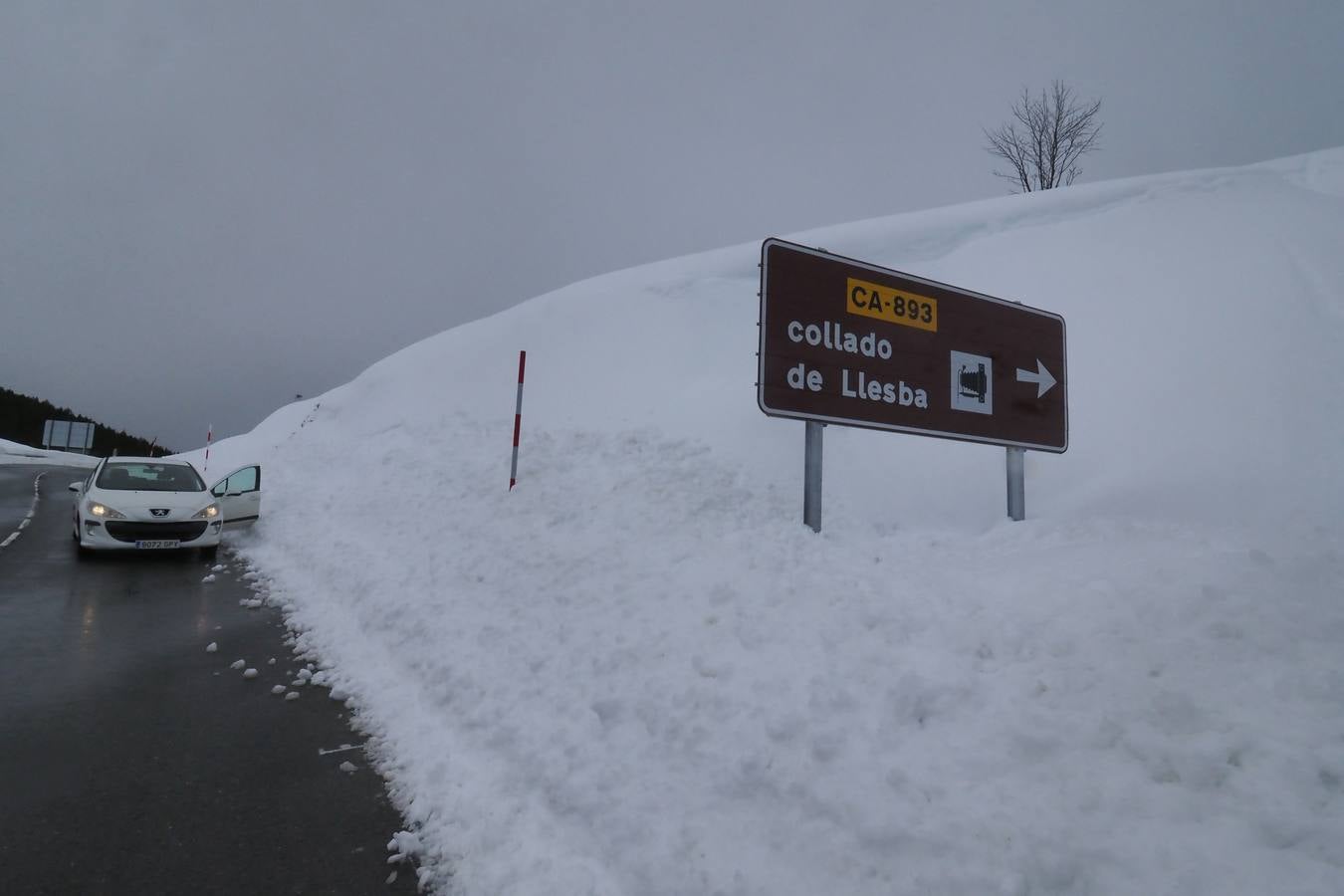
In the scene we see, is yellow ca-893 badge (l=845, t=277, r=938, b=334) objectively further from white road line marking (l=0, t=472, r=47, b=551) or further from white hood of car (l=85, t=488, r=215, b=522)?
white road line marking (l=0, t=472, r=47, b=551)

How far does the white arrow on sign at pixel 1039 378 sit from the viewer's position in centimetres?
712

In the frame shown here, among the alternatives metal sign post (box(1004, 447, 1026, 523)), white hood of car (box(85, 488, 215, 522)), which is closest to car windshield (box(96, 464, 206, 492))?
white hood of car (box(85, 488, 215, 522))

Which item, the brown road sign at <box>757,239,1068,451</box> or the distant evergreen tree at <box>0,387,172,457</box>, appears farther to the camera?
the distant evergreen tree at <box>0,387,172,457</box>

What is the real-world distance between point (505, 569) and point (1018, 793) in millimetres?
5185

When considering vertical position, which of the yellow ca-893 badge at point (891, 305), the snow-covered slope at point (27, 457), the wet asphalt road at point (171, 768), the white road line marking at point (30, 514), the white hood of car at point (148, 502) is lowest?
the wet asphalt road at point (171, 768)

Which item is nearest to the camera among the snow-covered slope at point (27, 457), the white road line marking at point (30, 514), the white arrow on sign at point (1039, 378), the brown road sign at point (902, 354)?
the brown road sign at point (902, 354)

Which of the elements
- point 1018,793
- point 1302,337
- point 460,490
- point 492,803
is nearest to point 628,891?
point 492,803

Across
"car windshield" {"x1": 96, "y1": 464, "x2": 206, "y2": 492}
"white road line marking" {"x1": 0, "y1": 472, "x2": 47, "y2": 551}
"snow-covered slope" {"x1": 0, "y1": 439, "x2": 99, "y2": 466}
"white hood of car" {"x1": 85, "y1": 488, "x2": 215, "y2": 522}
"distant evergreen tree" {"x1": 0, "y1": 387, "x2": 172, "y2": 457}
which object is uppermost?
"distant evergreen tree" {"x1": 0, "y1": 387, "x2": 172, "y2": 457}

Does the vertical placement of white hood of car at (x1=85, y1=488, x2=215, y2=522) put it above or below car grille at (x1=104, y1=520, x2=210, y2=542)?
above

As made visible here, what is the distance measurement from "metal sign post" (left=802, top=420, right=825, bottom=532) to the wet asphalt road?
13.1ft

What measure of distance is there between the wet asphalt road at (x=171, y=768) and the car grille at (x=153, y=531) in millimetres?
2674

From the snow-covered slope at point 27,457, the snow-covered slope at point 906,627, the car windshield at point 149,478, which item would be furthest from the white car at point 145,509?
the snow-covered slope at point 27,457

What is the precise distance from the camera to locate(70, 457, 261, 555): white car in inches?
380

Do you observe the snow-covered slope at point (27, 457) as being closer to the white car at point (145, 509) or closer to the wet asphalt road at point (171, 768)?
the white car at point (145, 509)
